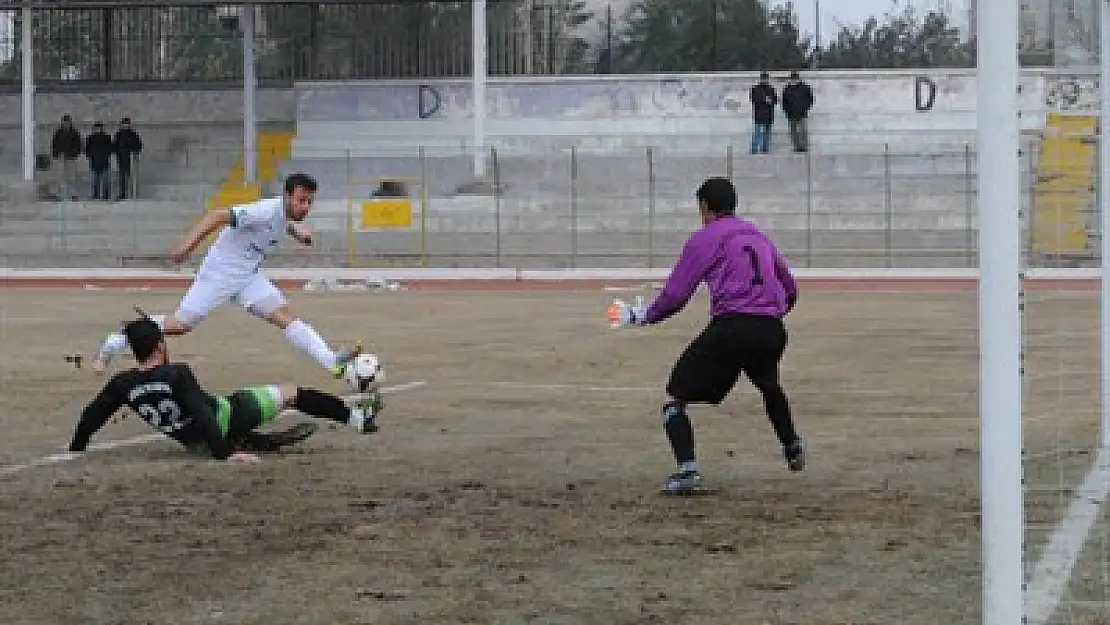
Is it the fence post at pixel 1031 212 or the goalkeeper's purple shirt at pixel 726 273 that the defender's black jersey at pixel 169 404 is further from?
the fence post at pixel 1031 212

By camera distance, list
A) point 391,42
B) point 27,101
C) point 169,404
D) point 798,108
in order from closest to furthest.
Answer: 1. point 169,404
2. point 798,108
3. point 27,101
4. point 391,42

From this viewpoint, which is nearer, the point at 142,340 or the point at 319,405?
the point at 142,340

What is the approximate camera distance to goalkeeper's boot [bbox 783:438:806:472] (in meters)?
10.6

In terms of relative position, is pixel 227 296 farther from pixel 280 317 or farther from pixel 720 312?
pixel 720 312

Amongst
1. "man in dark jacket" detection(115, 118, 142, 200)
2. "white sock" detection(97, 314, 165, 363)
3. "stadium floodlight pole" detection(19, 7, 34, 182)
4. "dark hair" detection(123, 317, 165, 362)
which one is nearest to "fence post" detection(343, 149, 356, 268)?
"man in dark jacket" detection(115, 118, 142, 200)

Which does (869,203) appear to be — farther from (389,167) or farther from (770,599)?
(770,599)

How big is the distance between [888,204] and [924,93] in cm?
592

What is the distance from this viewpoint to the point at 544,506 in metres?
9.87

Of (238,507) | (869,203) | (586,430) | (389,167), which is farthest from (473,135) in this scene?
(238,507)

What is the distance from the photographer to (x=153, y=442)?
12648mm

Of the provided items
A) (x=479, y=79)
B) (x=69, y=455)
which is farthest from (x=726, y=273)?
(x=479, y=79)

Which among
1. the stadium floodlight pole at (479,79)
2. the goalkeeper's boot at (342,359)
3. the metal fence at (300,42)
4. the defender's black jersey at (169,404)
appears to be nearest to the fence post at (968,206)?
the stadium floodlight pole at (479,79)

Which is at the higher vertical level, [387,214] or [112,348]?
[387,214]

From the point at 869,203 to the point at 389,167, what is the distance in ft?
36.9
